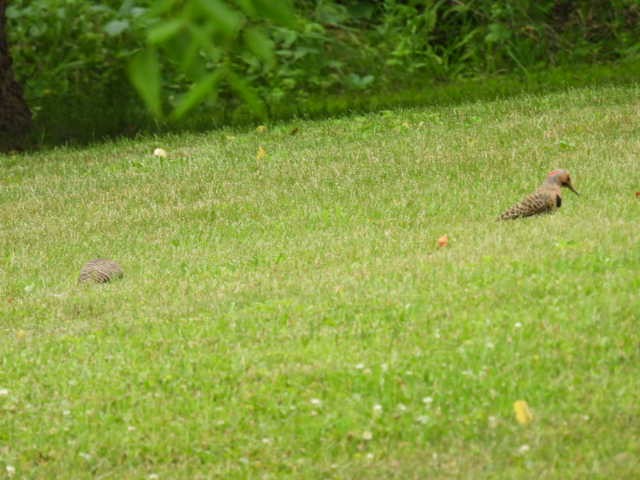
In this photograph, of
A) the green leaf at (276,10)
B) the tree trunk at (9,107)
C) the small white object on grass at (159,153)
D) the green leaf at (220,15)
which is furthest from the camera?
the tree trunk at (9,107)

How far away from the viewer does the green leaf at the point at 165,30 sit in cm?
Result: 240

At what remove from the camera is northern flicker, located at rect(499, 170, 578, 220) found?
7.52 m

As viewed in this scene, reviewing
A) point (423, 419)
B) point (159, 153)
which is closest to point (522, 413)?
point (423, 419)

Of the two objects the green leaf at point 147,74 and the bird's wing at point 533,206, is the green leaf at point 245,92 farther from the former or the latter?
the bird's wing at point 533,206

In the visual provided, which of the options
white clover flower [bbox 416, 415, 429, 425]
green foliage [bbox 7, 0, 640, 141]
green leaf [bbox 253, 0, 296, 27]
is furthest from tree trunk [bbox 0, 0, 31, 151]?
green leaf [bbox 253, 0, 296, 27]

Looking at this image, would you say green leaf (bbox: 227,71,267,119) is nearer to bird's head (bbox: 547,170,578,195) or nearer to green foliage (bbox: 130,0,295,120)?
green foliage (bbox: 130,0,295,120)

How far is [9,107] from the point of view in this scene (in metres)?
12.7

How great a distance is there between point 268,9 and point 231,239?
18.4 ft

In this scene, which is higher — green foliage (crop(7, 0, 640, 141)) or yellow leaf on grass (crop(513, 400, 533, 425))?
yellow leaf on grass (crop(513, 400, 533, 425))

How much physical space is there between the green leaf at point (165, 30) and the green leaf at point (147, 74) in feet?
0.11

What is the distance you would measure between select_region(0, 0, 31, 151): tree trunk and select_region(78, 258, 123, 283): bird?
565cm

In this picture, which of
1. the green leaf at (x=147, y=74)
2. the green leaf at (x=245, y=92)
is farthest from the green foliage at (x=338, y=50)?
the green leaf at (x=147, y=74)

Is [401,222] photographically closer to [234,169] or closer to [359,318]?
[359,318]

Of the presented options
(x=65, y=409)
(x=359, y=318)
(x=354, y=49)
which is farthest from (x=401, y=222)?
(x=354, y=49)
